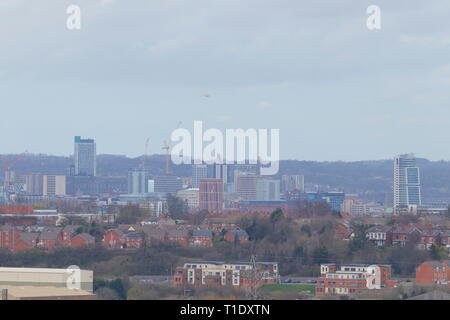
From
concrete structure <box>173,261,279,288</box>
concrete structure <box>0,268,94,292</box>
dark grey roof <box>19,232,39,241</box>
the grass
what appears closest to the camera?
concrete structure <box>0,268,94,292</box>

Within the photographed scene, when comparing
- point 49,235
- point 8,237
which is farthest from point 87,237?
point 8,237

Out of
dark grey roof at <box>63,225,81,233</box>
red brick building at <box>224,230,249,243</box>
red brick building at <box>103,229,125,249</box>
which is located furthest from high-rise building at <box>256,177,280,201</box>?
red brick building at <box>103,229,125,249</box>

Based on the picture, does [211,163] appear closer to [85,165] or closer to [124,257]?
[85,165]

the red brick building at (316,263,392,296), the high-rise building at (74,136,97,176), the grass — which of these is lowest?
the grass

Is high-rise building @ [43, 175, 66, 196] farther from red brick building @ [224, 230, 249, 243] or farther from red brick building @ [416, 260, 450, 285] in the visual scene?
red brick building @ [416, 260, 450, 285]

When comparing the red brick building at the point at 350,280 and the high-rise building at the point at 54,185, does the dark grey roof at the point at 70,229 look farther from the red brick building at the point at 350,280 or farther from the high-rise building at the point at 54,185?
the high-rise building at the point at 54,185

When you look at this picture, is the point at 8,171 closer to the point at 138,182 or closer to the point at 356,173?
the point at 138,182

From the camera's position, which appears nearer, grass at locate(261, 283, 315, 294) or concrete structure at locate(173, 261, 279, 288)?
grass at locate(261, 283, 315, 294)
